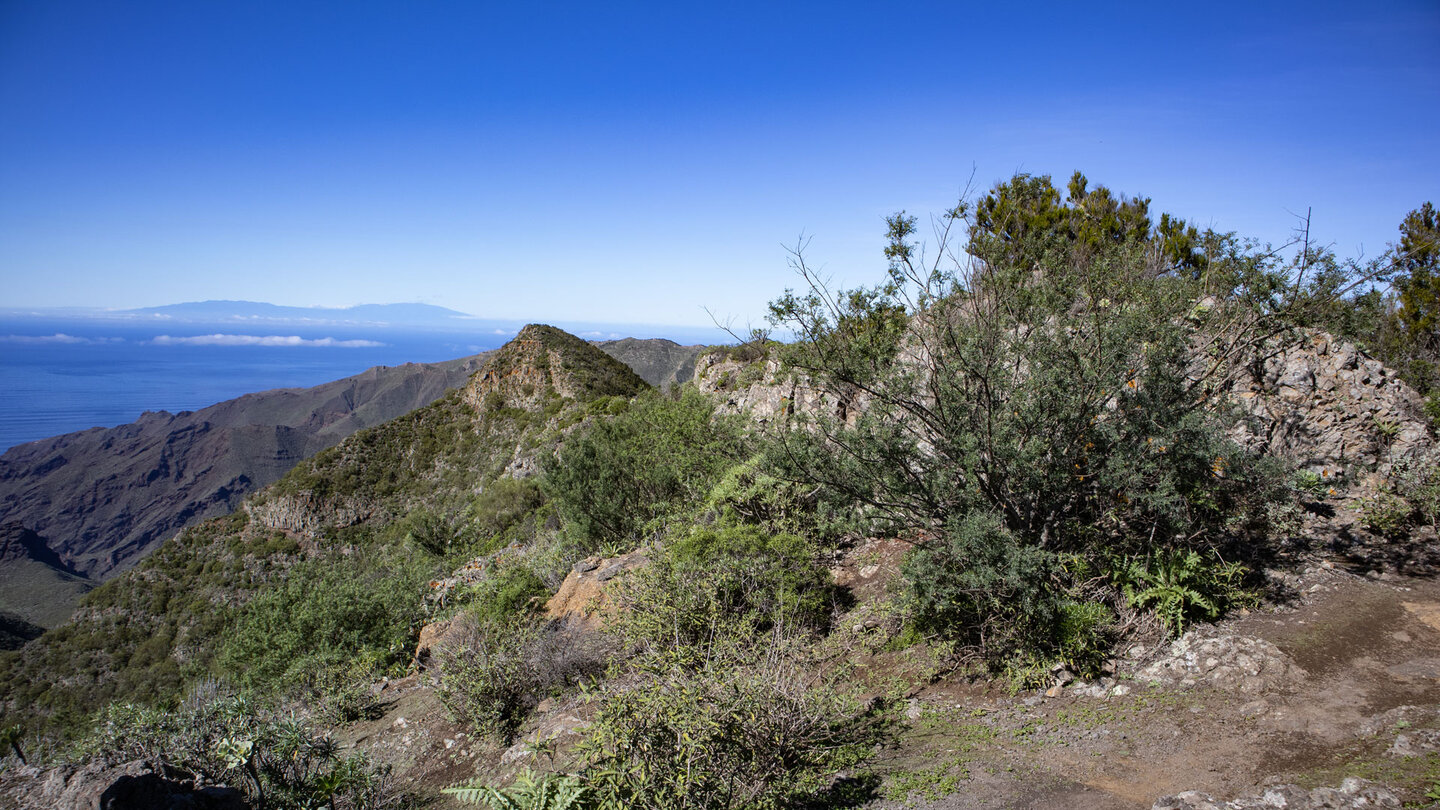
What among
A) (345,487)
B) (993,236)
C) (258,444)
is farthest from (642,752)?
(258,444)

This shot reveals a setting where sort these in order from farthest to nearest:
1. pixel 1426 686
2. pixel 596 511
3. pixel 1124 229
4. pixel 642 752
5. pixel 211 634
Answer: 1. pixel 211 634
2. pixel 596 511
3. pixel 1124 229
4. pixel 1426 686
5. pixel 642 752

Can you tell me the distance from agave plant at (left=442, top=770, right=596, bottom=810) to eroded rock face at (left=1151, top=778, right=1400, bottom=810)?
3132mm

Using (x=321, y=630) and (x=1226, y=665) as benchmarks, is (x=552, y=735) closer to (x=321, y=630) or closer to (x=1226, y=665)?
(x=1226, y=665)

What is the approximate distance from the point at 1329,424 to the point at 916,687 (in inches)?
228

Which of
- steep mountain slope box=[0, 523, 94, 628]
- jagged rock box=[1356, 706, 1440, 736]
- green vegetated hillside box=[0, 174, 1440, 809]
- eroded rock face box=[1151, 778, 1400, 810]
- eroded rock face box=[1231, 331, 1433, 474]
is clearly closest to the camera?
eroded rock face box=[1151, 778, 1400, 810]

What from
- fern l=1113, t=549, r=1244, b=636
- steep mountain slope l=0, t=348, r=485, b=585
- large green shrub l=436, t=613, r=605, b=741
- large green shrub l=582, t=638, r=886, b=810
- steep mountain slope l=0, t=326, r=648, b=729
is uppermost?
fern l=1113, t=549, r=1244, b=636

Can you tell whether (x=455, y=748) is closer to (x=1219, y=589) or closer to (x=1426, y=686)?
(x=1219, y=589)

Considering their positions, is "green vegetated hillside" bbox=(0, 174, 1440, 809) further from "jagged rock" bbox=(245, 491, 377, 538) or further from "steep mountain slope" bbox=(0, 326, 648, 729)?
"jagged rock" bbox=(245, 491, 377, 538)

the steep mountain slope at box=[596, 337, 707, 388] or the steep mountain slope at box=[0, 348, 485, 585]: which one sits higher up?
the steep mountain slope at box=[596, 337, 707, 388]

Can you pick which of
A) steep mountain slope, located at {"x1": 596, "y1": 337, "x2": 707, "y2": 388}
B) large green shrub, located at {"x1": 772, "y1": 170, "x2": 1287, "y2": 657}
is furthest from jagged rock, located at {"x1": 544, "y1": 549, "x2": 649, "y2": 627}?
steep mountain slope, located at {"x1": 596, "y1": 337, "x2": 707, "y2": 388}

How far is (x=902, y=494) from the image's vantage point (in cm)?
579

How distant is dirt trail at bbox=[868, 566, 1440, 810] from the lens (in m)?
3.58

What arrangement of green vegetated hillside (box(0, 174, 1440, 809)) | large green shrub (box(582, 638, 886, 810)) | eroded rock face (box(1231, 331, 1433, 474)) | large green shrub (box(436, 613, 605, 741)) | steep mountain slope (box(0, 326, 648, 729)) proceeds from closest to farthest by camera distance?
large green shrub (box(582, 638, 886, 810)) → green vegetated hillside (box(0, 174, 1440, 809)) → eroded rock face (box(1231, 331, 1433, 474)) → large green shrub (box(436, 613, 605, 741)) → steep mountain slope (box(0, 326, 648, 729))

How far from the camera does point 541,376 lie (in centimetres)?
5112
